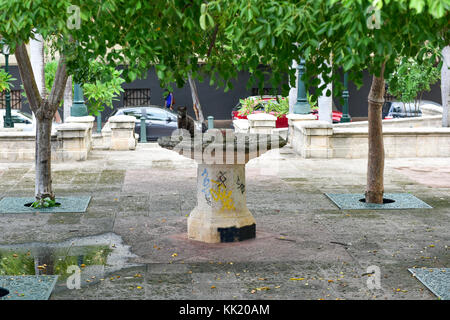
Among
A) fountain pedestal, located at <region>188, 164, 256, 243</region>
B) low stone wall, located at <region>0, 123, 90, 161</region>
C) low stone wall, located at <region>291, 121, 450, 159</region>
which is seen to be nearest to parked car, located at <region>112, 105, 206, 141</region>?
low stone wall, located at <region>0, 123, 90, 161</region>

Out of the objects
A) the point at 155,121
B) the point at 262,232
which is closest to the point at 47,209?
the point at 262,232

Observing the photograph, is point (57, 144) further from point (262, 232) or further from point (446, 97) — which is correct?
point (446, 97)

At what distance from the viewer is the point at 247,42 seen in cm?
655

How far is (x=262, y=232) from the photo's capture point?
9688 millimetres

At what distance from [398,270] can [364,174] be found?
7455mm

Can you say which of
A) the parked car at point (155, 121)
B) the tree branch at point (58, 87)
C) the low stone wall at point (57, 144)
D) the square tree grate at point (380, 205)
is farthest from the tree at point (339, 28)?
the parked car at point (155, 121)

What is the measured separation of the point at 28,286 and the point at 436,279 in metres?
4.18

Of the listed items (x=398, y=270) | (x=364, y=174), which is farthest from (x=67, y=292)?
(x=364, y=174)

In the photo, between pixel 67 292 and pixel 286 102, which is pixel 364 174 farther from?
pixel 286 102

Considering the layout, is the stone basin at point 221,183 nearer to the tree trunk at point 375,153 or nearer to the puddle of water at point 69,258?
the puddle of water at point 69,258

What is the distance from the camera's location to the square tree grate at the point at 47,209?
11180mm

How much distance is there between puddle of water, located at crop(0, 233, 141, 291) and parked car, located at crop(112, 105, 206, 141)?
1588cm
